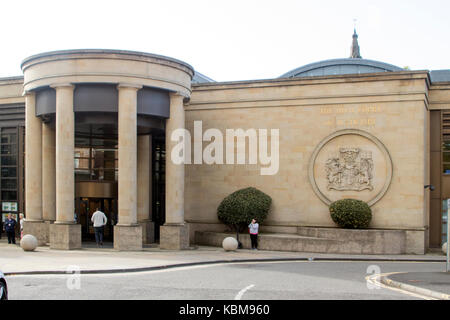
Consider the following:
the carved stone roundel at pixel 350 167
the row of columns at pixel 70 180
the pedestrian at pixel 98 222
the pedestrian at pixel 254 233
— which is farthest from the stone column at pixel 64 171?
the carved stone roundel at pixel 350 167

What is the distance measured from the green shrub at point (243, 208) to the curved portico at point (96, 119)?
2.98 meters

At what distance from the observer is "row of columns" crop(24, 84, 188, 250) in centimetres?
2359

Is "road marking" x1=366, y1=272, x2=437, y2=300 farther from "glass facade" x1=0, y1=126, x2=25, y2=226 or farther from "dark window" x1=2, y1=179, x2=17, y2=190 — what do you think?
"dark window" x1=2, y1=179, x2=17, y2=190

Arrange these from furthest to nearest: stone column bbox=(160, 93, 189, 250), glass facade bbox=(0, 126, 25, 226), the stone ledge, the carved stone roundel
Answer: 1. glass facade bbox=(0, 126, 25, 226)
2. the carved stone roundel
3. stone column bbox=(160, 93, 189, 250)
4. the stone ledge

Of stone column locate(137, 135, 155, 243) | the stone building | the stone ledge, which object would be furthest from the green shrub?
stone column locate(137, 135, 155, 243)

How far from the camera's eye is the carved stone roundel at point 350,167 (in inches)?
1049

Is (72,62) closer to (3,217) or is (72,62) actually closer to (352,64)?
(3,217)

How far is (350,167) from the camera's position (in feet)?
88.6

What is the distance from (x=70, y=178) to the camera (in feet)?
77.8

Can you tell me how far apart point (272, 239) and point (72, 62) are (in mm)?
11735

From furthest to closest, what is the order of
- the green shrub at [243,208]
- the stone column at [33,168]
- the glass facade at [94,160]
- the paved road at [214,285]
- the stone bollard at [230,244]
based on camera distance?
the glass facade at [94,160], the green shrub at [243,208], the stone column at [33,168], the stone bollard at [230,244], the paved road at [214,285]

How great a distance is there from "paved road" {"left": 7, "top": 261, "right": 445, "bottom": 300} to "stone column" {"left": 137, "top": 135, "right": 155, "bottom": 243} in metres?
11.1

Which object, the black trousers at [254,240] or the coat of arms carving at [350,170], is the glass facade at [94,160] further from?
the coat of arms carving at [350,170]

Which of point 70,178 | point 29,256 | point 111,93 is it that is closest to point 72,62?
point 111,93
